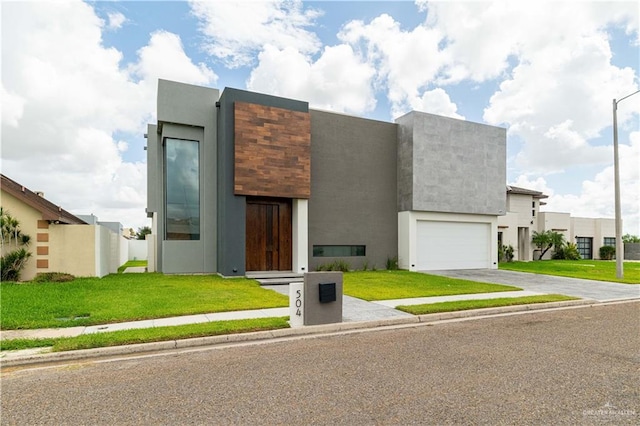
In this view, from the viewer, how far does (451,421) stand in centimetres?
374

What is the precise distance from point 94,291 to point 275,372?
28.8 ft

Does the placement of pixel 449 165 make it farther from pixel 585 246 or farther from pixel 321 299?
pixel 585 246

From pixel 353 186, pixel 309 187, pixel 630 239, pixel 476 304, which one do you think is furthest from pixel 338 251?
pixel 630 239

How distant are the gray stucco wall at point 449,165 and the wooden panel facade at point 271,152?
18.9 feet

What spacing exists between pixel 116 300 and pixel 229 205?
6.67m

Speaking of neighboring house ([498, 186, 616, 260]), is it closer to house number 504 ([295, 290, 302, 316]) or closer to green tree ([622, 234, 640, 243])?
green tree ([622, 234, 640, 243])

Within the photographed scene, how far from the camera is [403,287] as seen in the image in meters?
13.4

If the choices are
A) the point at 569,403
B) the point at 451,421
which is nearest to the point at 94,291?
the point at 451,421

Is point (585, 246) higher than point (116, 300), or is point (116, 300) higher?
point (116, 300)

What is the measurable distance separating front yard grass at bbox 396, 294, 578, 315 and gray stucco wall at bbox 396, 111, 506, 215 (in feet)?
29.0

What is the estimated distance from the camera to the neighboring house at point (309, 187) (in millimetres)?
16344

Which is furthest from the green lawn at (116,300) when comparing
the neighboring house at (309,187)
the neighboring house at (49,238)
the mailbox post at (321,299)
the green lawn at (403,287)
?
the neighboring house at (309,187)

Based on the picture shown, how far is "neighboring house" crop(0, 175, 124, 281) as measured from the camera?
13000mm

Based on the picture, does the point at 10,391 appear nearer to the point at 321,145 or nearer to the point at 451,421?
the point at 451,421
